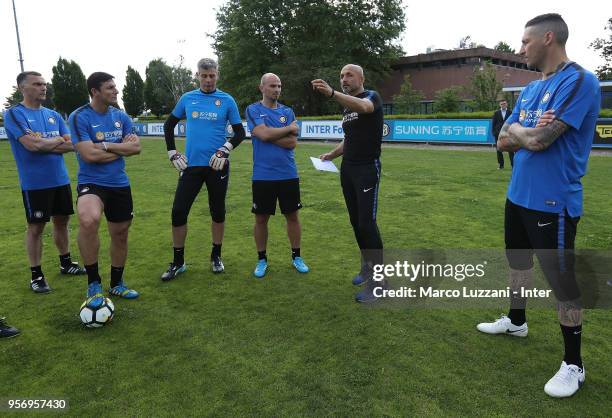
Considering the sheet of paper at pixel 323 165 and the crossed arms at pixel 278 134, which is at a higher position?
the crossed arms at pixel 278 134

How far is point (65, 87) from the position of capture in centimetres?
6219

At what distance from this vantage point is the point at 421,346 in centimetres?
345

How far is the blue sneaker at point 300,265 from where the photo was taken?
5.16 m

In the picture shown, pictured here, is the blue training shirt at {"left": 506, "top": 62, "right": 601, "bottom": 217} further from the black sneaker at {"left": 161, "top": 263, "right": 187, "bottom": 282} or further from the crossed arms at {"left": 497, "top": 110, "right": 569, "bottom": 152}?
the black sneaker at {"left": 161, "top": 263, "right": 187, "bottom": 282}

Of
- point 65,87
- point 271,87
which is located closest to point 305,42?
point 65,87

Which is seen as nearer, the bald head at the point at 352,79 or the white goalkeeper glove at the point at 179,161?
the bald head at the point at 352,79

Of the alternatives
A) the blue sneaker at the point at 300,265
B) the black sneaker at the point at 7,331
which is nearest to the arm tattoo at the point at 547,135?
the blue sneaker at the point at 300,265

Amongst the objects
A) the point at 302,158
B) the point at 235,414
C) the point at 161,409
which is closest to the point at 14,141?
the point at 161,409

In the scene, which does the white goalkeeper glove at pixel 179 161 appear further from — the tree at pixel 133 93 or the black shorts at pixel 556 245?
the tree at pixel 133 93

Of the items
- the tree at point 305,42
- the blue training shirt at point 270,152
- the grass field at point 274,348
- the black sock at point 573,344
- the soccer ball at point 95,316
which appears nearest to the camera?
the grass field at point 274,348

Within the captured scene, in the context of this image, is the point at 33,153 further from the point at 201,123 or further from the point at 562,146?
the point at 562,146

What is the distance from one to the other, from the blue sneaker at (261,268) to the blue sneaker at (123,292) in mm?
1317

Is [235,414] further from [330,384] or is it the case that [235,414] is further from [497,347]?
[497,347]

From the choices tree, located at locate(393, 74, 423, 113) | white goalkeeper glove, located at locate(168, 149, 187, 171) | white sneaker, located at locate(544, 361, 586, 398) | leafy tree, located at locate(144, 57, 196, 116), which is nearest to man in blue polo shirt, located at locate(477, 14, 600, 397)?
white sneaker, located at locate(544, 361, 586, 398)
